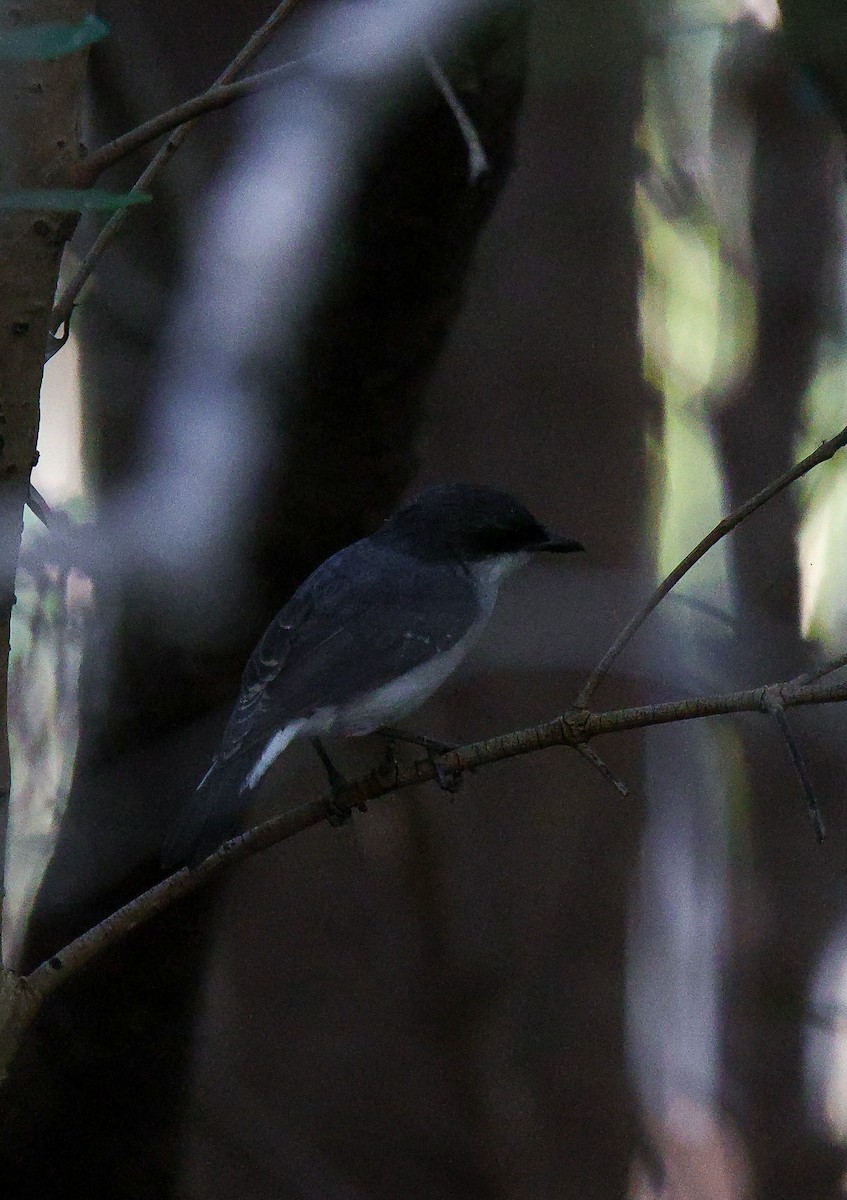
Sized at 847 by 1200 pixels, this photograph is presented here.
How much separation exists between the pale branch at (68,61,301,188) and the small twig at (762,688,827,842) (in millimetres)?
451

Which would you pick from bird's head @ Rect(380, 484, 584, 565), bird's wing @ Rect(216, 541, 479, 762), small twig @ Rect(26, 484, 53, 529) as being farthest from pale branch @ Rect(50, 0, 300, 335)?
bird's head @ Rect(380, 484, 584, 565)

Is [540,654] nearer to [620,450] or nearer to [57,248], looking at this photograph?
[620,450]

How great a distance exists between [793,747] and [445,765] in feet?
0.85

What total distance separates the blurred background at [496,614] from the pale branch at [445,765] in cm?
52

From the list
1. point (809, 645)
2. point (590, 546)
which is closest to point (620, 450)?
point (590, 546)

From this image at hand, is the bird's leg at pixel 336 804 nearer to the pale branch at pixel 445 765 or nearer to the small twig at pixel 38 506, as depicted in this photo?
the pale branch at pixel 445 765

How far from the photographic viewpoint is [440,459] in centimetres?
166

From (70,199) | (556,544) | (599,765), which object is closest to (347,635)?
(556,544)

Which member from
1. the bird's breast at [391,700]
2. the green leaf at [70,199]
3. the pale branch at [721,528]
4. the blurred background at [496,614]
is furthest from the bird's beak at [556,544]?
the green leaf at [70,199]

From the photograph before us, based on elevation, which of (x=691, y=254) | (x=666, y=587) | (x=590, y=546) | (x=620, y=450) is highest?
(x=691, y=254)

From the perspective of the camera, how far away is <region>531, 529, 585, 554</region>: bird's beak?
118 cm

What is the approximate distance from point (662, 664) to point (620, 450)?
32cm

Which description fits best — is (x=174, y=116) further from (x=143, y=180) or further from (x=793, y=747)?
(x=793, y=747)

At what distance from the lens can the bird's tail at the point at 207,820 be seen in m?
0.82
